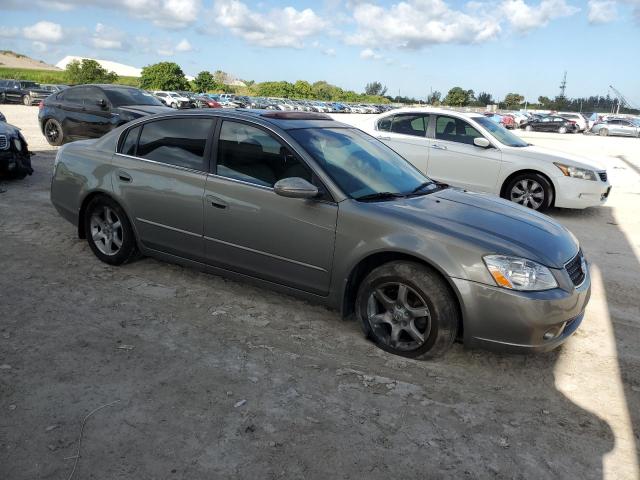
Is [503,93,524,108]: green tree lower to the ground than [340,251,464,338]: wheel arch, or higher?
higher

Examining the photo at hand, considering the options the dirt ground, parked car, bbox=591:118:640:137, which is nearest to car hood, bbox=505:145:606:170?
the dirt ground

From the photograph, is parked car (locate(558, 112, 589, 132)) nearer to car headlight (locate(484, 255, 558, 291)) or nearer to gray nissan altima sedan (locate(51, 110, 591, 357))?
gray nissan altima sedan (locate(51, 110, 591, 357))

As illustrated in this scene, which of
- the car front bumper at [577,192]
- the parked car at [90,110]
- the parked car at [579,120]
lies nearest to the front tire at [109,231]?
the car front bumper at [577,192]

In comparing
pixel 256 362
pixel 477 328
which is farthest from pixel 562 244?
pixel 256 362

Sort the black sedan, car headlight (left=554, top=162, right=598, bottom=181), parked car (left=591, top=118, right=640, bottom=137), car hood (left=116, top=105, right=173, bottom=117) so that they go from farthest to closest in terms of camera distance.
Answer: the black sedan < parked car (left=591, top=118, right=640, bottom=137) < car hood (left=116, top=105, right=173, bottom=117) < car headlight (left=554, top=162, right=598, bottom=181)

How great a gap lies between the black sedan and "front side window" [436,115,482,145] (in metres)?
34.4

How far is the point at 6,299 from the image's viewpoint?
4172 mm

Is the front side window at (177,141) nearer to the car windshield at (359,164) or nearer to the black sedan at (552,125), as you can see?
the car windshield at (359,164)

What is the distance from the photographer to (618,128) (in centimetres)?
3656

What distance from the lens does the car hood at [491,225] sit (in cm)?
336

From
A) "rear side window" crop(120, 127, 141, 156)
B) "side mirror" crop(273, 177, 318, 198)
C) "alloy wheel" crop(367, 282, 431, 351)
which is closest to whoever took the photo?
"alloy wheel" crop(367, 282, 431, 351)

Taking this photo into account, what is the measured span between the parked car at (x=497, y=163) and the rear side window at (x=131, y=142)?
521cm

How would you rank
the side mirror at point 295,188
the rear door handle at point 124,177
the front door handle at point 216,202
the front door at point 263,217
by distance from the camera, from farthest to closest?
the rear door handle at point 124,177
the front door handle at point 216,202
the front door at point 263,217
the side mirror at point 295,188

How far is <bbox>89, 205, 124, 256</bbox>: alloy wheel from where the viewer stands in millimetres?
4898
